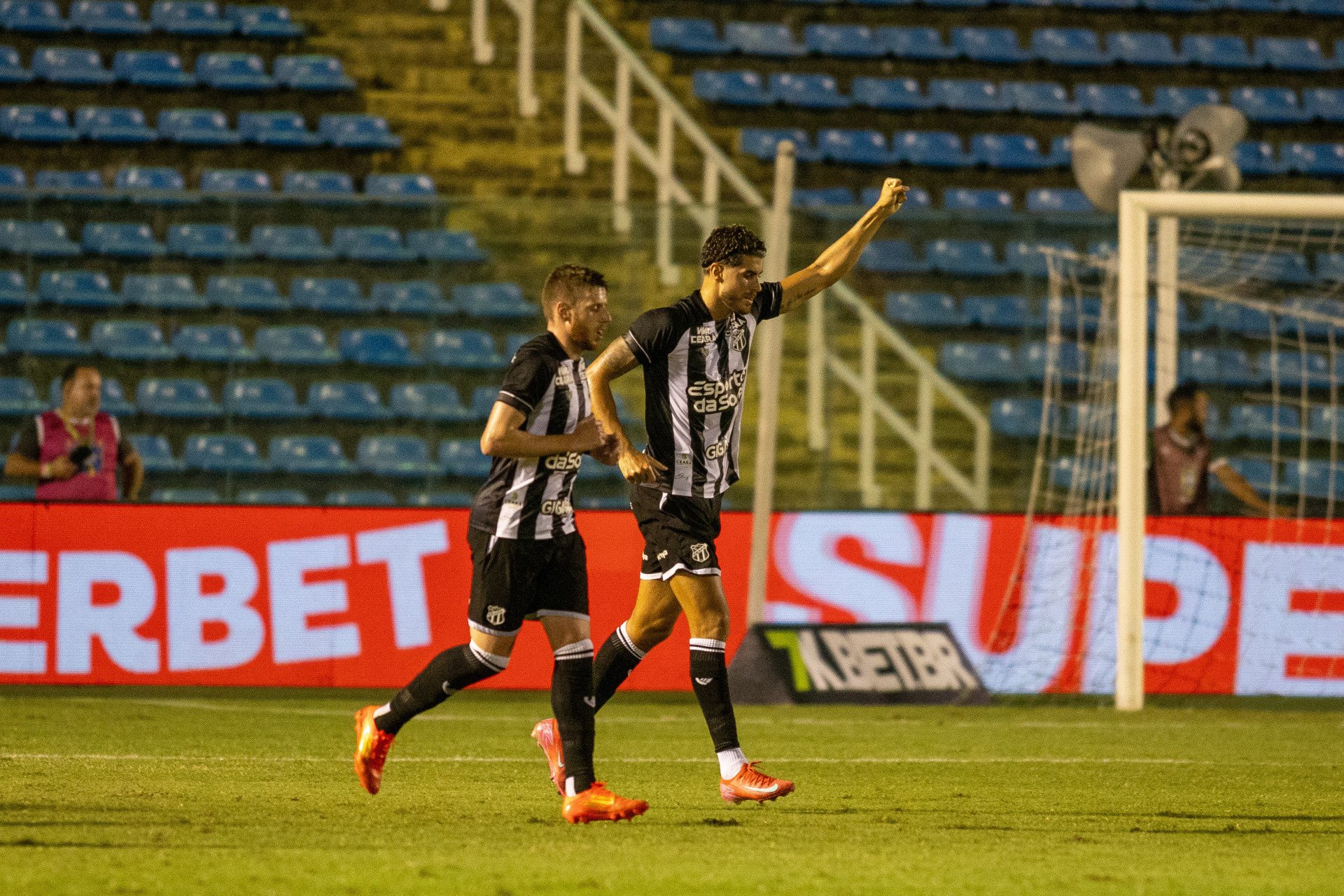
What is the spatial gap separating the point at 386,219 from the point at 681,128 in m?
4.82

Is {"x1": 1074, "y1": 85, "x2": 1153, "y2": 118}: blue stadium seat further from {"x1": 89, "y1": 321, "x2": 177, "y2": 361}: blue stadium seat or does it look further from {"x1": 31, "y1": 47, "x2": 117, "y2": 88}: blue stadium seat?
{"x1": 89, "y1": 321, "x2": 177, "y2": 361}: blue stadium seat

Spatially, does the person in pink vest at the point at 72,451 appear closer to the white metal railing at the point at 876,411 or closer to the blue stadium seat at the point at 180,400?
the blue stadium seat at the point at 180,400

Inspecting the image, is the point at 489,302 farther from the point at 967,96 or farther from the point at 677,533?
the point at 967,96

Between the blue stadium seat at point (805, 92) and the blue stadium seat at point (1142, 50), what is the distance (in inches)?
118

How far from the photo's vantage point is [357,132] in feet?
54.3

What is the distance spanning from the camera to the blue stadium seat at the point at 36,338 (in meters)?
12.2

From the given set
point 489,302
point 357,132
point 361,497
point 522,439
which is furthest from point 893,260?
point 522,439

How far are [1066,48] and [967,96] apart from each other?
1.34 m

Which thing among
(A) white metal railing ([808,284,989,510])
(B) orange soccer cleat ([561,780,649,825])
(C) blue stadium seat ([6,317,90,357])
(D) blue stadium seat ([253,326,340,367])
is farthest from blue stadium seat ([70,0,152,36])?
(B) orange soccer cleat ([561,780,649,825])

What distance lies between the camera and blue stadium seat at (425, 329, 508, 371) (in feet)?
41.4

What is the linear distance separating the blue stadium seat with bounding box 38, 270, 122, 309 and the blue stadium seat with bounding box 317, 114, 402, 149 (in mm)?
4211

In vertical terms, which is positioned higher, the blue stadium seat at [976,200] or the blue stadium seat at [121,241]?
the blue stadium seat at [976,200]

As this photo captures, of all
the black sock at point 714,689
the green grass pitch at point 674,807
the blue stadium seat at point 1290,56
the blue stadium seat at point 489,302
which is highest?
the blue stadium seat at point 1290,56

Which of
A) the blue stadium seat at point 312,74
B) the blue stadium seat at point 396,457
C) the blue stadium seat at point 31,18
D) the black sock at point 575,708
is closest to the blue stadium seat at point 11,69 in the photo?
the blue stadium seat at point 31,18
